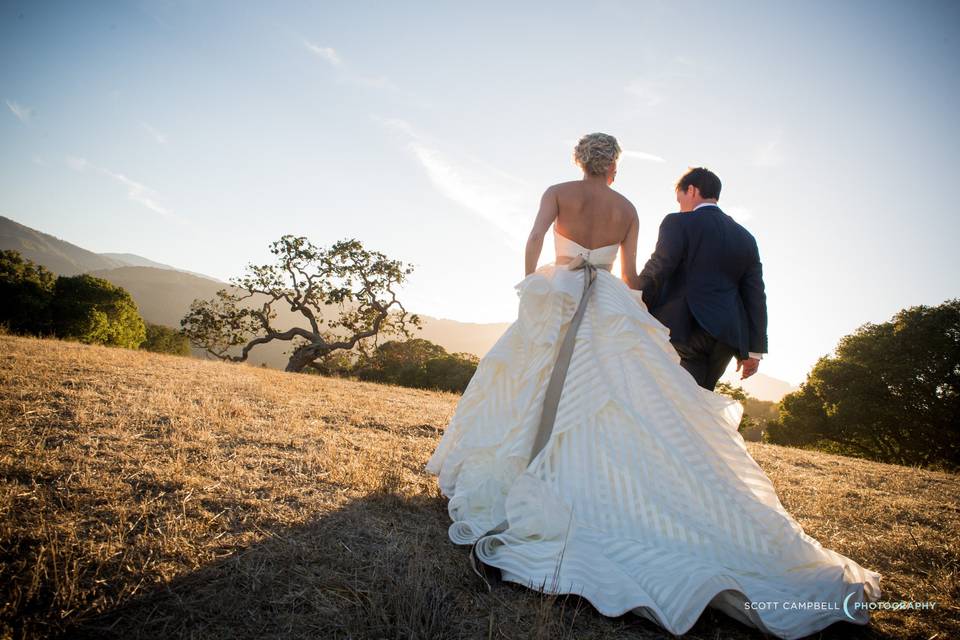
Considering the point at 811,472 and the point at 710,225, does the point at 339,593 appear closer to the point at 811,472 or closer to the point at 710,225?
the point at 710,225

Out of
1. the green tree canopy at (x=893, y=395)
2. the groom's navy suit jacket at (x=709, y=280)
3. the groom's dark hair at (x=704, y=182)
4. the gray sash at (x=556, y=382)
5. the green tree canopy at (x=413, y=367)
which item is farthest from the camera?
the green tree canopy at (x=413, y=367)

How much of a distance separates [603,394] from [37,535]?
3.36 metres

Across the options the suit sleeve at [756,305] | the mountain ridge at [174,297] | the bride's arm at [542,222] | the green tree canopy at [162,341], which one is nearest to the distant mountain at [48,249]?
the mountain ridge at [174,297]

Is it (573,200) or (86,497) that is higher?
(573,200)

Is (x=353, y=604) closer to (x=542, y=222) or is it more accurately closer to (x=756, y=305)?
(x=542, y=222)

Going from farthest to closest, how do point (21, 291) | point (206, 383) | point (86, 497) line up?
point (21, 291), point (206, 383), point (86, 497)

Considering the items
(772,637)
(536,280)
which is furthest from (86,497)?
(772,637)

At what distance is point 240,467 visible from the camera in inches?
147

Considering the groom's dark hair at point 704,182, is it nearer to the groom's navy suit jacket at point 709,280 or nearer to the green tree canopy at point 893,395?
the groom's navy suit jacket at point 709,280

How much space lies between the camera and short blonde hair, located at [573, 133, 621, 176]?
3891mm

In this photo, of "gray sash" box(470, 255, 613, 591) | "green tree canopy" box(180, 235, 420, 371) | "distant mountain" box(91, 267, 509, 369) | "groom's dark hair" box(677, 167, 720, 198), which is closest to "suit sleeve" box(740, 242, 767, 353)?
"groom's dark hair" box(677, 167, 720, 198)

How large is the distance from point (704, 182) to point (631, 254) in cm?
109

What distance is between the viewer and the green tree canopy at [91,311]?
2741cm

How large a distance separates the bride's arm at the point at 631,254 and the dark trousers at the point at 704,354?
672mm
